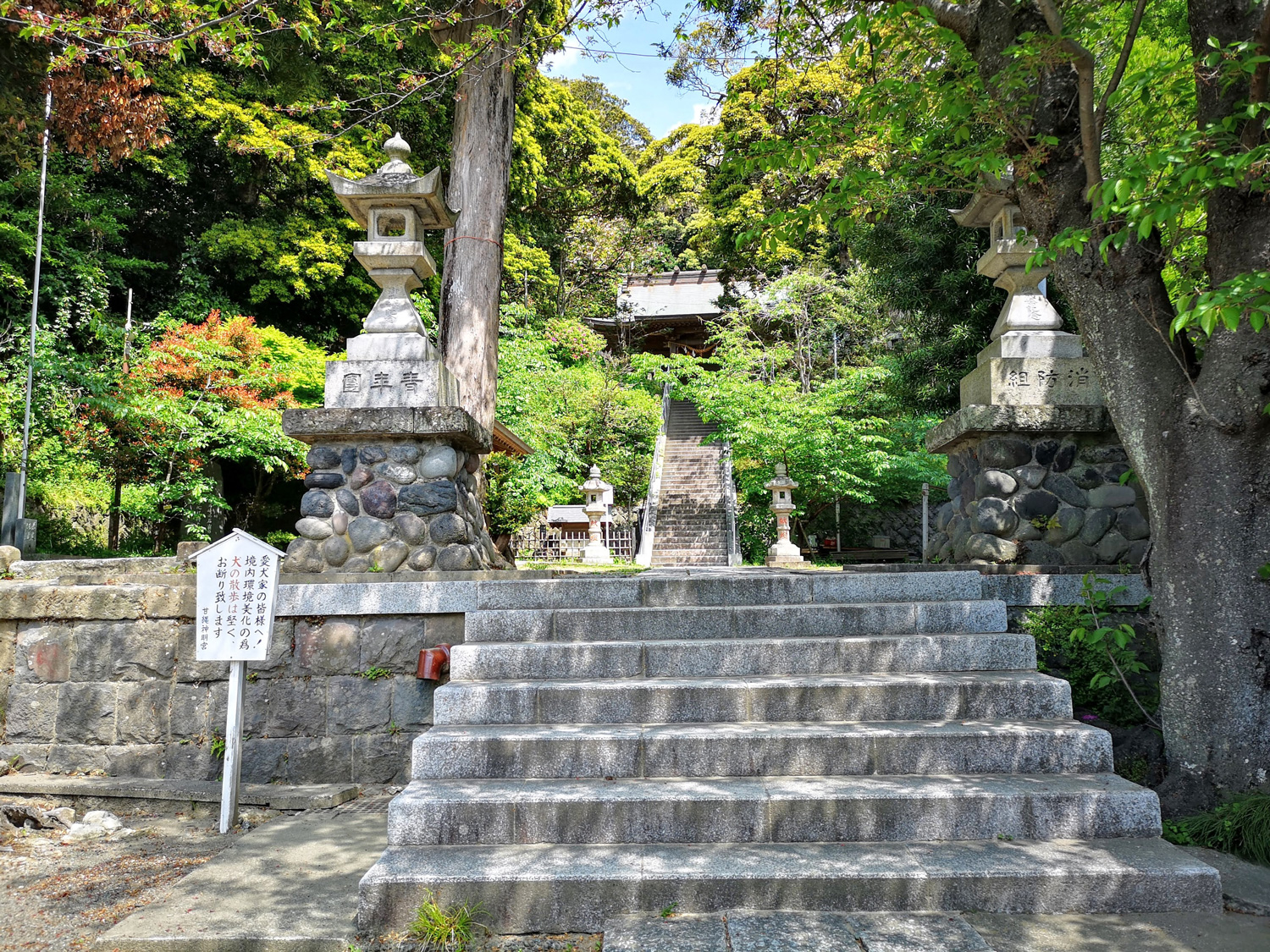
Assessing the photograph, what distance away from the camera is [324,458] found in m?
4.95

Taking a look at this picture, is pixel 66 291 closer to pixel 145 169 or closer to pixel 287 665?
pixel 145 169

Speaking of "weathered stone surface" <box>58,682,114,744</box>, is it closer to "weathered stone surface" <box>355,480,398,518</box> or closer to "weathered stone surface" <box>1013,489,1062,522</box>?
"weathered stone surface" <box>355,480,398,518</box>

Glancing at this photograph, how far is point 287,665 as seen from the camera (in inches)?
184

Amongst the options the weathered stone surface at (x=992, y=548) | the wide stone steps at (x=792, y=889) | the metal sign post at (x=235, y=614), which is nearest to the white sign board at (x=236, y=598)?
the metal sign post at (x=235, y=614)

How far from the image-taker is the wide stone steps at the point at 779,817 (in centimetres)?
312

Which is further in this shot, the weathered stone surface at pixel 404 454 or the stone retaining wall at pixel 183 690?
the weathered stone surface at pixel 404 454

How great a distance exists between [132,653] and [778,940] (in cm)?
433

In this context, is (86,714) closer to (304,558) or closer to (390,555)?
(304,558)

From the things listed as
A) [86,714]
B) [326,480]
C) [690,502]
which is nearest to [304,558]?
[326,480]

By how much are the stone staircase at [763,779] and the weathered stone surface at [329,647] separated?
79 centimetres

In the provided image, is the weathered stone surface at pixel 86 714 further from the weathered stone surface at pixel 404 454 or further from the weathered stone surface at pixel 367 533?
the weathered stone surface at pixel 404 454

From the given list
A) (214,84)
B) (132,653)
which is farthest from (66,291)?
(132,653)

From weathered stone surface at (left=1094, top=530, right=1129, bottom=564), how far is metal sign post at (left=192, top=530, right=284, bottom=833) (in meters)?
5.07

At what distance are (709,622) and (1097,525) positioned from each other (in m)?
2.64
